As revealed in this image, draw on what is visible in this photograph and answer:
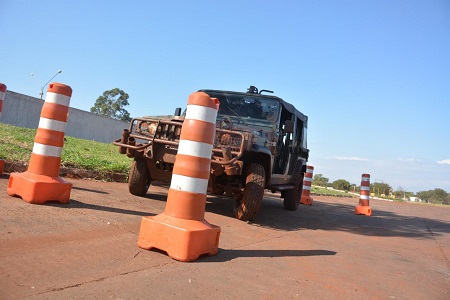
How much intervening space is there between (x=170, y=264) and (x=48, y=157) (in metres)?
2.26

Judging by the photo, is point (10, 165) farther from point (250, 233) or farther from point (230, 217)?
point (250, 233)

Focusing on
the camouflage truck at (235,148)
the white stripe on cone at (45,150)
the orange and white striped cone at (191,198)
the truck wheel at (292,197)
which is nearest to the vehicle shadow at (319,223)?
the truck wheel at (292,197)

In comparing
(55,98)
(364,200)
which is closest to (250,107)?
(55,98)

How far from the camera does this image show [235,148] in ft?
17.2

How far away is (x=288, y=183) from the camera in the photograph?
851cm

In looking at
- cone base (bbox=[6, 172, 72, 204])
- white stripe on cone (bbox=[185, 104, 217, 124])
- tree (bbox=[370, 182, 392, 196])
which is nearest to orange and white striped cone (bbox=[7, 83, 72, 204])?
cone base (bbox=[6, 172, 72, 204])

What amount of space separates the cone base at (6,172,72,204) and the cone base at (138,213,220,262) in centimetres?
160

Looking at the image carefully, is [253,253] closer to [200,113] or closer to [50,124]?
[200,113]

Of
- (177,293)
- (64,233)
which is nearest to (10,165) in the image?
(64,233)

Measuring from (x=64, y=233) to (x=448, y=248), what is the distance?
6.00 m

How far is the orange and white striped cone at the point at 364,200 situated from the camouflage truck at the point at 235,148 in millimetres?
4543

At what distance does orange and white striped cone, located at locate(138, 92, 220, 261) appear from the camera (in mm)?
3092

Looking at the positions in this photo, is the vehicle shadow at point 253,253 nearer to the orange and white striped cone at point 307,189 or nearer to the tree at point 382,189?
the orange and white striped cone at point 307,189

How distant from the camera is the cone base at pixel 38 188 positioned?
160 inches
